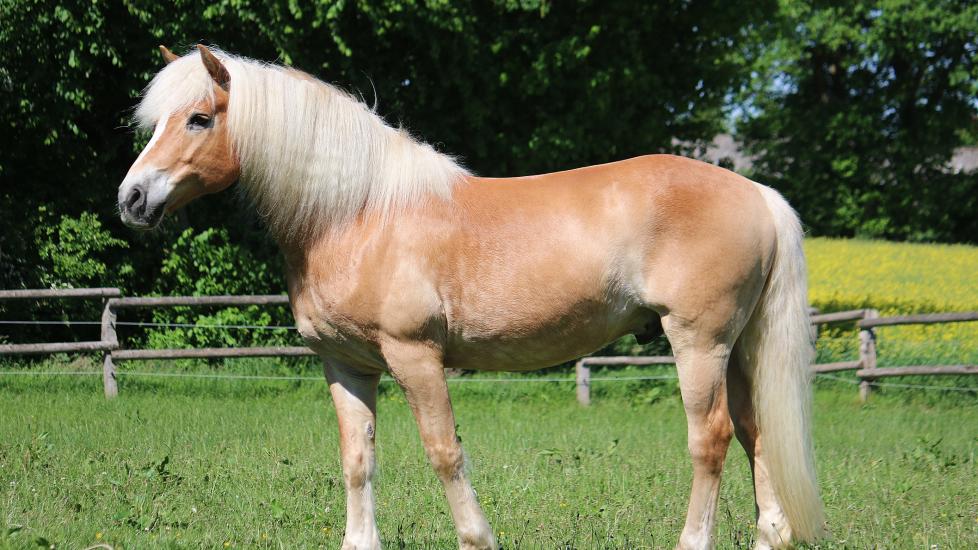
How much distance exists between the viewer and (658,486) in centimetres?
627

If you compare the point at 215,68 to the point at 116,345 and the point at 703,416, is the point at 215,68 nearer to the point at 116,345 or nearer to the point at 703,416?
the point at 703,416

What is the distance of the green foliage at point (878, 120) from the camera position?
28.5 metres

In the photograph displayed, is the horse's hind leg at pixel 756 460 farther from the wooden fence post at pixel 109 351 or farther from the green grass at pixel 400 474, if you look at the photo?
the wooden fence post at pixel 109 351

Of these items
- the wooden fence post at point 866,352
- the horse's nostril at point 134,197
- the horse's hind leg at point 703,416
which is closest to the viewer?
the horse's nostril at point 134,197

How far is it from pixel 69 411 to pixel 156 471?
385cm

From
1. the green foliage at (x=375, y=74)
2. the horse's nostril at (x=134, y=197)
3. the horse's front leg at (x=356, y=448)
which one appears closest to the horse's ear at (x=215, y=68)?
the horse's nostril at (x=134, y=197)

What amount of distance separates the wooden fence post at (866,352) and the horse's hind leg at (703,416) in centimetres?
827

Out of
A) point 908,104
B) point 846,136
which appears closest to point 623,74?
point 846,136

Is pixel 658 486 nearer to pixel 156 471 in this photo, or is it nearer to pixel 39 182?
pixel 156 471

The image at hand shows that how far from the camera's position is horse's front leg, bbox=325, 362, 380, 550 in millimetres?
4359

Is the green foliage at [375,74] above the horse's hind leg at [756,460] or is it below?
above

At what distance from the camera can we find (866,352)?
11.8 meters

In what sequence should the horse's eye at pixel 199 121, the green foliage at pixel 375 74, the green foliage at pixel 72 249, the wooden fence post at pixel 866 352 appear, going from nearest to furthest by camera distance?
the horse's eye at pixel 199 121, the green foliage at pixel 375 74, the wooden fence post at pixel 866 352, the green foliage at pixel 72 249

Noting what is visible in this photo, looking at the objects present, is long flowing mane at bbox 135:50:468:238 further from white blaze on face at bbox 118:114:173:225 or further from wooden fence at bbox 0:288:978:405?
wooden fence at bbox 0:288:978:405
